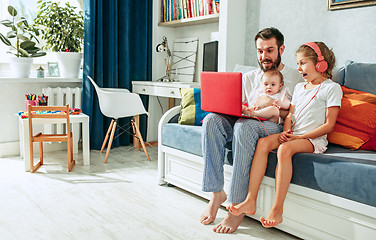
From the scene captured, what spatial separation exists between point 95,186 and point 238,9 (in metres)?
1.80

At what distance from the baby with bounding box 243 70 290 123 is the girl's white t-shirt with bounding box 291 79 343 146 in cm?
13

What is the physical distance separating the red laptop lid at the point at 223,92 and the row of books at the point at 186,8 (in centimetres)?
147

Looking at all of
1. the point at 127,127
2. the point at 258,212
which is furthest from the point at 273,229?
the point at 127,127

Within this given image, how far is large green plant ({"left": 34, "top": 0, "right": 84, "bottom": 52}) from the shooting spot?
11.4 feet

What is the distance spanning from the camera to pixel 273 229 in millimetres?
1937

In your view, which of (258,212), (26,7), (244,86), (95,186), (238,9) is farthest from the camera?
(26,7)

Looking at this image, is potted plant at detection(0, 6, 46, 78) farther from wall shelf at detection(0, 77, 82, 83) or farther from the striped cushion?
the striped cushion

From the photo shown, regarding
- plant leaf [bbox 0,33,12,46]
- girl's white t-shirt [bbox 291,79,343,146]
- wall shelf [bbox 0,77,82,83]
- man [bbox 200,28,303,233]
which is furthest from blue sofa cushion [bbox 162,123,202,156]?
plant leaf [bbox 0,33,12,46]

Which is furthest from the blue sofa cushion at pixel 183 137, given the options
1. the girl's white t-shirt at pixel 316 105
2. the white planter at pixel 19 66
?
the white planter at pixel 19 66

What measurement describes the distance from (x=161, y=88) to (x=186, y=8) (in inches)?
31.7

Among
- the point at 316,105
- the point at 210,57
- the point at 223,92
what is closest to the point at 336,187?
the point at 316,105

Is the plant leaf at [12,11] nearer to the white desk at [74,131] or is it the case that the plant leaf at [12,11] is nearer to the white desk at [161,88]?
the white desk at [74,131]

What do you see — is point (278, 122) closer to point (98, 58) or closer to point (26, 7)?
point (98, 58)

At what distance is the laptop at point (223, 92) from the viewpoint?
182 cm
